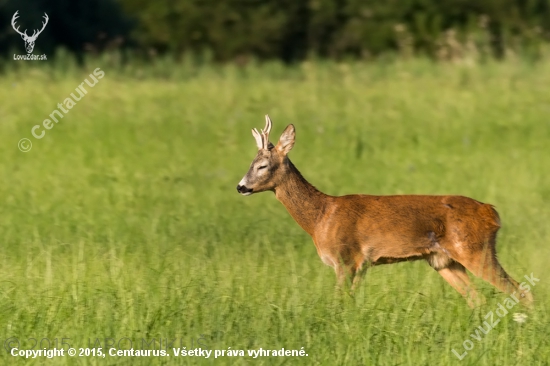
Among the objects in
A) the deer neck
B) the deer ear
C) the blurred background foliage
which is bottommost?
the deer neck

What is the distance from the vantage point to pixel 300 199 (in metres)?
7.25

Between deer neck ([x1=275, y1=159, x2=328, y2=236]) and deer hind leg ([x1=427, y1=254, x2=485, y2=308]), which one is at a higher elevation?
deer neck ([x1=275, y1=159, x2=328, y2=236])

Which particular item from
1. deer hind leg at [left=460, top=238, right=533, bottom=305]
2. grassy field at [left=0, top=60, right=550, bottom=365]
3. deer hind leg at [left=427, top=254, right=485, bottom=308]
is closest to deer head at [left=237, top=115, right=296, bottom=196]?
grassy field at [left=0, top=60, right=550, bottom=365]

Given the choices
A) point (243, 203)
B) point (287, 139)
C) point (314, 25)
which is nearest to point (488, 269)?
point (287, 139)

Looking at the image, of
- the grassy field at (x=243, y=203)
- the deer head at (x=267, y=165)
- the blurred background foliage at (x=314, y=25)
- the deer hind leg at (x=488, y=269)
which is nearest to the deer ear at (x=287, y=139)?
the deer head at (x=267, y=165)

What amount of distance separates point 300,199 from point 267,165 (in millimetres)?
339

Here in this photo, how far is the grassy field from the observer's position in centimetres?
567

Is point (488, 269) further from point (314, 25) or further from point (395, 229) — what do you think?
point (314, 25)

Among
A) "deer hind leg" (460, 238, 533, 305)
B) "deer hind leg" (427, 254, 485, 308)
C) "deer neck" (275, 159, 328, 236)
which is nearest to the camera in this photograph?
"deer hind leg" (460, 238, 533, 305)

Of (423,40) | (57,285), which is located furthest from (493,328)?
(423,40)

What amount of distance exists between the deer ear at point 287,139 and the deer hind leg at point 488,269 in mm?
1435

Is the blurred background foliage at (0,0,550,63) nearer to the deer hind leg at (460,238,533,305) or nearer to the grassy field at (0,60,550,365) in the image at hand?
the grassy field at (0,60,550,365)

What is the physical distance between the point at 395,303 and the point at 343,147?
7.09 m

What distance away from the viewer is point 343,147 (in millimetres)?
13172
